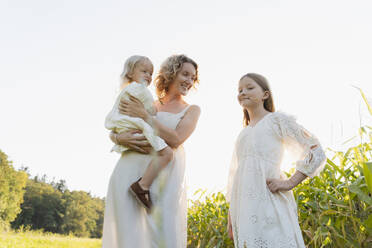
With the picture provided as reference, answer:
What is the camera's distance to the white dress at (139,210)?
5.87ft

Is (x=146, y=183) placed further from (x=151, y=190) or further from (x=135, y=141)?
(x=135, y=141)

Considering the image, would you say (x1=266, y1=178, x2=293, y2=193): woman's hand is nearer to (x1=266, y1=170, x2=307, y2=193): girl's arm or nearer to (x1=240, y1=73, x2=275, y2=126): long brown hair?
(x1=266, y1=170, x2=307, y2=193): girl's arm

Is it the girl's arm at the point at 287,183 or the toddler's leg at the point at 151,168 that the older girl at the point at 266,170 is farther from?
the toddler's leg at the point at 151,168

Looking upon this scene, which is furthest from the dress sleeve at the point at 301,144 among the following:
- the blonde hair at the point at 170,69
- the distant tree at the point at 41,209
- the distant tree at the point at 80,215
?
the distant tree at the point at 80,215

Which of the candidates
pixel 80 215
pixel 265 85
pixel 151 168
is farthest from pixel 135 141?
pixel 80 215

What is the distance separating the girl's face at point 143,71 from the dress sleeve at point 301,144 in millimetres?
883

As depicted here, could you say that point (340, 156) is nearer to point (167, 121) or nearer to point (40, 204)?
point (167, 121)

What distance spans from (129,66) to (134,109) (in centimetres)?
41

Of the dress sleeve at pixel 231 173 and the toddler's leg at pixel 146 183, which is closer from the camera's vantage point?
the toddler's leg at pixel 146 183

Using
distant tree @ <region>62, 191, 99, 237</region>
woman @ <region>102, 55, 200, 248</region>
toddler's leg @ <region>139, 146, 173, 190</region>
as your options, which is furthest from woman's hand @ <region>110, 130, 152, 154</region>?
distant tree @ <region>62, 191, 99, 237</region>

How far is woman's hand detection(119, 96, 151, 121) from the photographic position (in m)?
1.93

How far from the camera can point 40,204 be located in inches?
1654

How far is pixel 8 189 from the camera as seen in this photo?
2825 cm

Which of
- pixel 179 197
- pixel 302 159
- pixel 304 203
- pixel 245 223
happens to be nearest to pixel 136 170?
pixel 179 197
